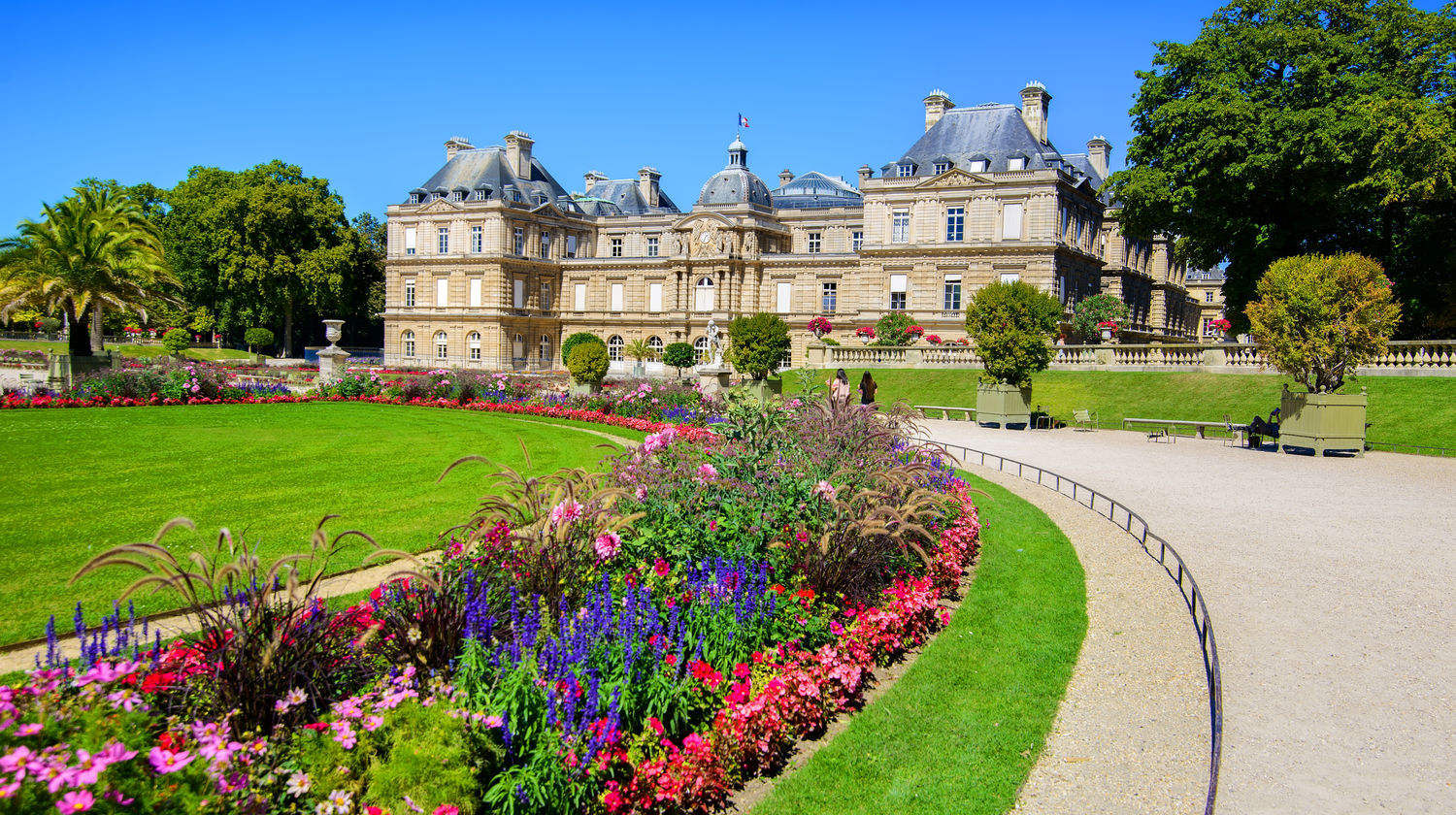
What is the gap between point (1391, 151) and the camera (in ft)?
82.4

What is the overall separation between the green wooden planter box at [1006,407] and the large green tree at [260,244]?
45795 millimetres

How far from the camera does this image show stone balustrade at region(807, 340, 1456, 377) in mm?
25219

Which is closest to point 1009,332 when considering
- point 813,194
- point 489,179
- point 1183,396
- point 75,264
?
point 1183,396

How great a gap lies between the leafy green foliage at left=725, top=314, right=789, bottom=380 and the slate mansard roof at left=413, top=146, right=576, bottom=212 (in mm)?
33828

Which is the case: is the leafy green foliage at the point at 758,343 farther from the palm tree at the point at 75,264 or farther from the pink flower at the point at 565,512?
the pink flower at the point at 565,512

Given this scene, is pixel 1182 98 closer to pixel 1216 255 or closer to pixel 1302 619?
pixel 1216 255

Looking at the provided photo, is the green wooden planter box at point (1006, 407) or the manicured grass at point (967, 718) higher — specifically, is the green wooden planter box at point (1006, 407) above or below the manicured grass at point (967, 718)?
above

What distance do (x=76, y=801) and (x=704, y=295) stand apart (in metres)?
54.4

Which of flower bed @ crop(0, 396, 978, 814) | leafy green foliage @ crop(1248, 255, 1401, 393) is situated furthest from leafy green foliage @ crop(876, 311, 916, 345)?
flower bed @ crop(0, 396, 978, 814)

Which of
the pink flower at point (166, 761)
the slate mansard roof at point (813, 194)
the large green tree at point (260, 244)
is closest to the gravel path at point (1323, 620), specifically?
the pink flower at point (166, 761)

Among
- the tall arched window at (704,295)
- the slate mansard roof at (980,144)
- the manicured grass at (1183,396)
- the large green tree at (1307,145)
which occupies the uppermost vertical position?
the slate mansard roof at (980,144)

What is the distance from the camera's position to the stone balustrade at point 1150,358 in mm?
25219

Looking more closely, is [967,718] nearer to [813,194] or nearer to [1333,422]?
[1333,422]

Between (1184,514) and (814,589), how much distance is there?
851 cm
